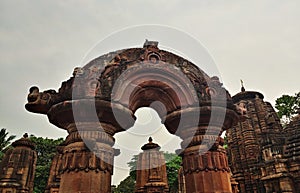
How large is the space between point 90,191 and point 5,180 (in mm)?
14071

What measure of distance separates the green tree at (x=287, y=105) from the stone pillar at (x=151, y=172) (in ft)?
77.7

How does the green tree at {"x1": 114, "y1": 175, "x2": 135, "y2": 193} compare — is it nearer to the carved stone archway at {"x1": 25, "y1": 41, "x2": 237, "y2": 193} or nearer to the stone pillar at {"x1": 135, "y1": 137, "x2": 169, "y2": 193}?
the stone pillar at {"x1": 135, "y1": 137, "x2": 169, "y2": 193}

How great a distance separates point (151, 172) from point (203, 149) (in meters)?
9.74

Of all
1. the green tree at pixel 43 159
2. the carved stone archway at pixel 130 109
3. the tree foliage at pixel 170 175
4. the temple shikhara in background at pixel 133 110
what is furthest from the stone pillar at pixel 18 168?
the tree foliage at pixel 170 175

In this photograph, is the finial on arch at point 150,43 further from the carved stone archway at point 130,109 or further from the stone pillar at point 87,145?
the stone pillar at point 87,145

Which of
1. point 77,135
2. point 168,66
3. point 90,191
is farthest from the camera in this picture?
point 168,66

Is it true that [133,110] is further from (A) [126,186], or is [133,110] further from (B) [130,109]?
(A) [126,186]

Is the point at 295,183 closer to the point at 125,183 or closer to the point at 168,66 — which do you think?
the point at 168,66

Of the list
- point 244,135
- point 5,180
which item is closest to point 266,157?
point 244,135

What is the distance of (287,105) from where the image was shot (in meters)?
31.9

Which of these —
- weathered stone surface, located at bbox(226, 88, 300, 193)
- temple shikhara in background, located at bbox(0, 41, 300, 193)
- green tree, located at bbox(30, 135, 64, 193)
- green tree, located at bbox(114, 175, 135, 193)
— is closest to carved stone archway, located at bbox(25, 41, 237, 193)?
temple shikhara in background, located at bbox(0, 41, 300, 193)

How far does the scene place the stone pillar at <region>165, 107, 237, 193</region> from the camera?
15.9 feet

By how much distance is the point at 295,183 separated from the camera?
587 inches

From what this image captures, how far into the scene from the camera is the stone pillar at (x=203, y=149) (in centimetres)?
483
